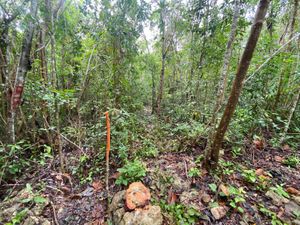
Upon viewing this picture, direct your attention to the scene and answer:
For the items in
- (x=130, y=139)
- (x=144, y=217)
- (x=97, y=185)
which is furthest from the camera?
(x=130, y=139)

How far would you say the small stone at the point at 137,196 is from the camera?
2.17 m

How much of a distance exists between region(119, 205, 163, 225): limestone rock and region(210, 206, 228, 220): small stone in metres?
0.73

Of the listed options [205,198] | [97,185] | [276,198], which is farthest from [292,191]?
[97,185]

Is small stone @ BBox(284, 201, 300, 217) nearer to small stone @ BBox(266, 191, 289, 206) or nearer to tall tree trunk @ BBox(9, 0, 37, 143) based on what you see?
small stone @ BBox(266, 191, 289, 206)

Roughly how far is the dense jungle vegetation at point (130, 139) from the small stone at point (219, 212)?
0.05ft

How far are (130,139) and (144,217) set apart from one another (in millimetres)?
1788

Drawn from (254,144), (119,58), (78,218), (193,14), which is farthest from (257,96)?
(78,218)

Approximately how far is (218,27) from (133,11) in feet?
7.85

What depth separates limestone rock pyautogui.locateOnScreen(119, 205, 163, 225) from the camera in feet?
6.54

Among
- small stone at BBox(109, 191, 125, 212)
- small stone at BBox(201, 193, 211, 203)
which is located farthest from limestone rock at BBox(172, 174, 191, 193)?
small stone at BBox(109, 191, 125, 212)

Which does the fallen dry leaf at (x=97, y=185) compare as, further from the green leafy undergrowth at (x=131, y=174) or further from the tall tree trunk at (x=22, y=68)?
the tall tree trunk at (x=22, y=68)

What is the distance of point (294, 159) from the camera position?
3.24 m

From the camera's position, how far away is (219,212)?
7.20 ft

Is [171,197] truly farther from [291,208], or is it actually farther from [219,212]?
[291,208]
